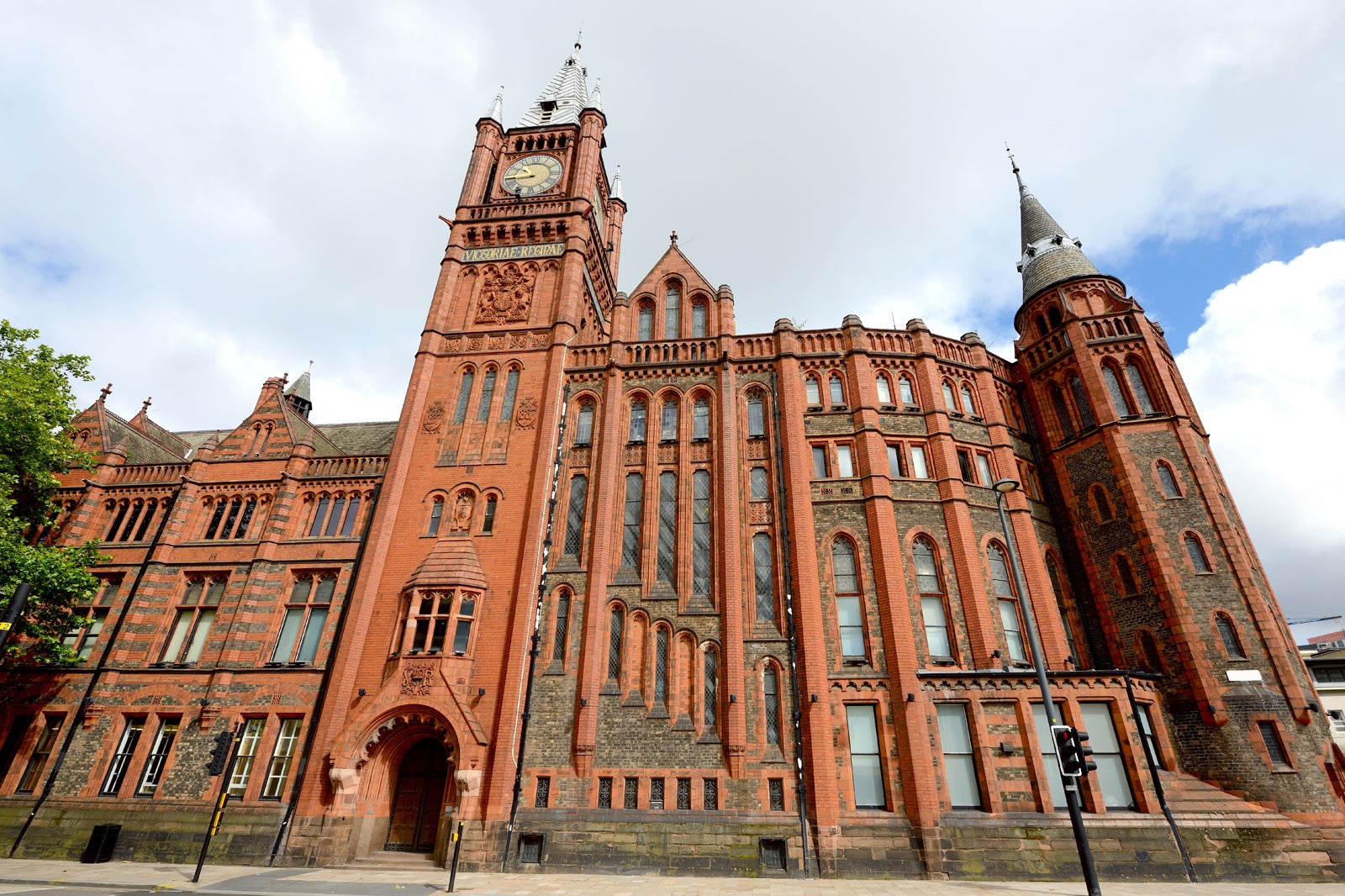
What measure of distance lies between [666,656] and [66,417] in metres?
25.6

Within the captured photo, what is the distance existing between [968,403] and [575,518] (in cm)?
1739

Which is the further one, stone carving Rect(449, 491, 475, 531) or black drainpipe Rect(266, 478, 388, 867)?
stone carving Rect(449, 491, 475, 531)

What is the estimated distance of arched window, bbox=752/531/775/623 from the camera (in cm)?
2188

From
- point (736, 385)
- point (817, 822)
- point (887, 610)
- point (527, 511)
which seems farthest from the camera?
point (736, 385)

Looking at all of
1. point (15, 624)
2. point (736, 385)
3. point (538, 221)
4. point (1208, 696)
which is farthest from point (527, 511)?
point (1208, 696)

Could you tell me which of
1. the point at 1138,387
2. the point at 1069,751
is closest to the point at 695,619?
the point at 1069,751

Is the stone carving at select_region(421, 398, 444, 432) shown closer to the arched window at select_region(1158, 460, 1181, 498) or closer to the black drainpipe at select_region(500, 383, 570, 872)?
the black drainpipe at select_region(500, 383, 570, 872)

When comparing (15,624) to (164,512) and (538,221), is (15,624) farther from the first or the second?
(538,221)

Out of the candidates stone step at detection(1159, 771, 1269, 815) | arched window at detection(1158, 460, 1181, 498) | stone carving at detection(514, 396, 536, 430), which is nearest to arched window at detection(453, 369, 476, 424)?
stone carving at detection(514, 396, 536, 430)

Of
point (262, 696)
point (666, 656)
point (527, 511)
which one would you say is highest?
point (527, 511)

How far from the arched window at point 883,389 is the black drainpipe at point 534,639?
1341 cm

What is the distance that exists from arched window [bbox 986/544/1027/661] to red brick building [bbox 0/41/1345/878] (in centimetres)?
20

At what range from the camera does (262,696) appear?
22453 millimetres

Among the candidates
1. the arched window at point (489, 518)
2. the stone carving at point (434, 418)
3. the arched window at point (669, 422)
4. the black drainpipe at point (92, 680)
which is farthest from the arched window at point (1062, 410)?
the black drainpipe at point (92, 680)
